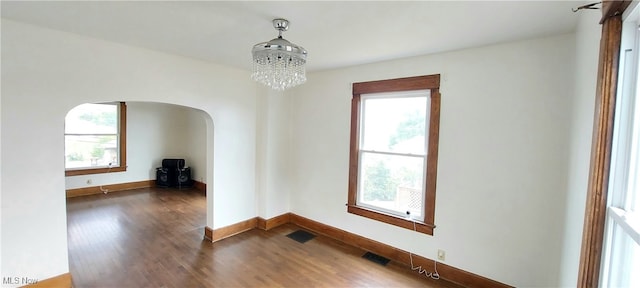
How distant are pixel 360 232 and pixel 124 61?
317cm

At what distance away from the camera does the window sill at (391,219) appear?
2871mm

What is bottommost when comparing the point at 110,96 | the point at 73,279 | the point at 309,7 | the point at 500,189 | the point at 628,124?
the point at 73,279

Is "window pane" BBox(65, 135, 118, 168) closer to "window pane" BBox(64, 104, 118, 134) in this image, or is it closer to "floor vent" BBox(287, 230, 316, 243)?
"window pane" BBox(64, 104, 118, 134)

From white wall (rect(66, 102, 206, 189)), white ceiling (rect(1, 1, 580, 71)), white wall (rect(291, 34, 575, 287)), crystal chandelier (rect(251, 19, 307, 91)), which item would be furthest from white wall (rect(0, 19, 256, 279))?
white wall (rect(66, 102, 206, 189))

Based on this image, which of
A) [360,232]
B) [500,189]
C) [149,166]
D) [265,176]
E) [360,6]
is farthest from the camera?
[149,166]

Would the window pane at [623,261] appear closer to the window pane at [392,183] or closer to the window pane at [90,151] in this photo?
the window pane at [392,183]

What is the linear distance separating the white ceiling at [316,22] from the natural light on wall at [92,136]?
4251 mm

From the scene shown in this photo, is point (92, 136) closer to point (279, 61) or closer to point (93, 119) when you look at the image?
point (93, 119)

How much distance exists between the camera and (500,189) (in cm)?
244

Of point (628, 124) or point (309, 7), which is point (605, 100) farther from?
point (309, 7)

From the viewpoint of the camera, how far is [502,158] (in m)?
2.42

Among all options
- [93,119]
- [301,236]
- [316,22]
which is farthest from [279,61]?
[93,119]

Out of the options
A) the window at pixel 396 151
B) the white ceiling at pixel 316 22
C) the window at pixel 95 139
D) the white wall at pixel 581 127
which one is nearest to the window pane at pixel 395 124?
the window at pixel 396 151

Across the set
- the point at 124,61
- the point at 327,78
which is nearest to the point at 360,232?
the point at 327,78
